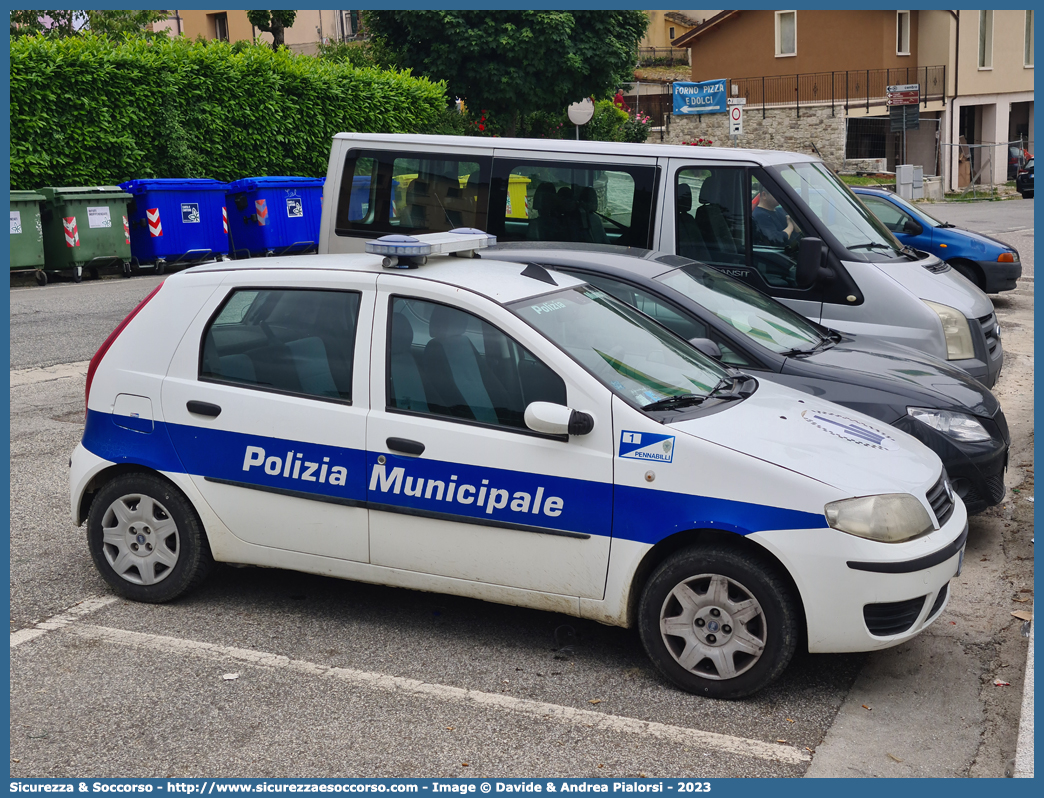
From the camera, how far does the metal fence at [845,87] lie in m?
41.4

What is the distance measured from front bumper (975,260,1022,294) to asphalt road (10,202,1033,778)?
32.4 feet

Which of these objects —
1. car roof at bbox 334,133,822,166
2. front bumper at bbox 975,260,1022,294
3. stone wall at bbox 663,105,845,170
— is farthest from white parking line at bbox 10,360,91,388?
stone wall at bbox 663,105,845,170

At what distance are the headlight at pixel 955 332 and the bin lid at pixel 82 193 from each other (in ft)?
44.2

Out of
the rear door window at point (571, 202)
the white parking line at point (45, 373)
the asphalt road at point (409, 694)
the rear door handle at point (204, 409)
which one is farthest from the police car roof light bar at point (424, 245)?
the white parking line at point (45, 373)

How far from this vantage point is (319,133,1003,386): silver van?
303 inches

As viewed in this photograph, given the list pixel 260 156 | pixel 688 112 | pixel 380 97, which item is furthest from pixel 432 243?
pixel 688 112

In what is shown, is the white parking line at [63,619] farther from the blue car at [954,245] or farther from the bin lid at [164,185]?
the bin lid at [164,185]

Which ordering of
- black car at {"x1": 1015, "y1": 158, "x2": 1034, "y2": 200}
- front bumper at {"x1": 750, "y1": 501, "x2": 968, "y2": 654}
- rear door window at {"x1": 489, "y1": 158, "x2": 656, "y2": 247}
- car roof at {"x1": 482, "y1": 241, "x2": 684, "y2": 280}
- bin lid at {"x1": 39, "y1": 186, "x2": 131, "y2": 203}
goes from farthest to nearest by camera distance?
black car at {"x1": 1015, "y1": 158, "x2": 1034, "y2": 200} → bin lid at {"x1": 39, "y1": 186, "x2": 131, "y2": 203} → rear door window at {"x1": 489, "y1": 158, "x2": 656, "y2": 247} → car roof at {"x1": 482, "y1": 241, "x2": 684, "y2": 280} → front bumper at {"x1": 750, "y1": 501, "x2": 968, "y2": 654}

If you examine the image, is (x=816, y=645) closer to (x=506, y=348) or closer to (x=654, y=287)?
(x=506, y=348)

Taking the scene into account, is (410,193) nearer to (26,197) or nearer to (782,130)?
(26,197)

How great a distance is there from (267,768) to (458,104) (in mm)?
31656

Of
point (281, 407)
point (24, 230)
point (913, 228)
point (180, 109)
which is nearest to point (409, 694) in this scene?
point (281, 407)

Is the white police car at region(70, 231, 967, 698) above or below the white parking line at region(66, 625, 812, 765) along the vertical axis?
above

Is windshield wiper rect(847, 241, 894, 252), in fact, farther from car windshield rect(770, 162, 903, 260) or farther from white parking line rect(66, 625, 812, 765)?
white parking line rect(66, 625, 812, 765)
